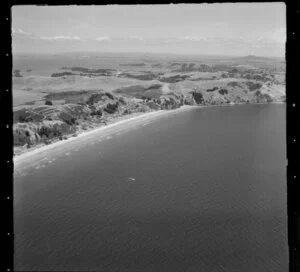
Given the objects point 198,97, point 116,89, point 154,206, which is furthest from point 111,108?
point 198,97

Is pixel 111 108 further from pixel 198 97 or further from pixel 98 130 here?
pixel 198 97

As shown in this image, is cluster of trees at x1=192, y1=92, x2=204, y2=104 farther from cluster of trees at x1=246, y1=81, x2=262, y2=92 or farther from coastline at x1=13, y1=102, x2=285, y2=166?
cluster of trees at x1=246, y1=81, x2=262, y2=92

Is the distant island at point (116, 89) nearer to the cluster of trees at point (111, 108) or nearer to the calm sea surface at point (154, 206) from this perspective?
the cluster of trees at point (111, 108)

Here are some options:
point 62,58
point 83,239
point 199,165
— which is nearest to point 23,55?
point 62,58

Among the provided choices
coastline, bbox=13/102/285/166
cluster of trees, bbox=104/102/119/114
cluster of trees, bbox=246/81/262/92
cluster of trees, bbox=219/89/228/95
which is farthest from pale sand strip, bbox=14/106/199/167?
cluster of trees, bbox=246/81/262/92

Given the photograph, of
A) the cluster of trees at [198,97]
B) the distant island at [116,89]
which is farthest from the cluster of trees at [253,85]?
the cluster of trees at [198,97]
